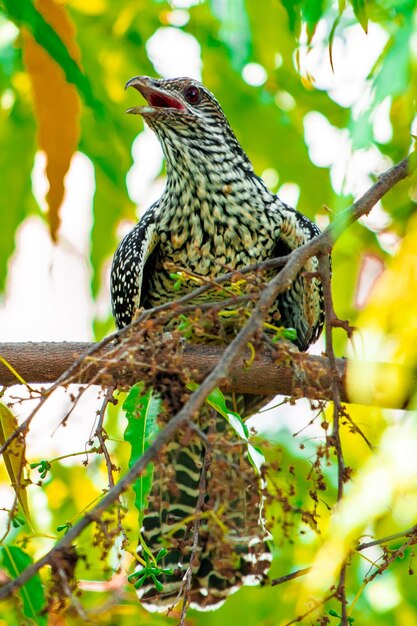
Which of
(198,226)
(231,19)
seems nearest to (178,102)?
(198,226)

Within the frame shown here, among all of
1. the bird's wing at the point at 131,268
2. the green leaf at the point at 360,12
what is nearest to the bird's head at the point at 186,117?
the bird's wing at the point at 131,268

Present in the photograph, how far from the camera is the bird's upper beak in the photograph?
3905 millimetres

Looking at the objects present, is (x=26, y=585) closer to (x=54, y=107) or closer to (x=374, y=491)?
(x=374, y=491)

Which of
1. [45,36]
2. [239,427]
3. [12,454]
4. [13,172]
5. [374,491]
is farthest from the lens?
[13,172]

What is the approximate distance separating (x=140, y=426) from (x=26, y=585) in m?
0.42

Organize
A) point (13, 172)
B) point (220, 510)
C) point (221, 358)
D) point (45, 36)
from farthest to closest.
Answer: point (13, 172), point (45, 36), point (220, 510), point (221, 358)

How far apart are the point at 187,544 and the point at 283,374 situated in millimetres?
848

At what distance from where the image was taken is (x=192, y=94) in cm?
421

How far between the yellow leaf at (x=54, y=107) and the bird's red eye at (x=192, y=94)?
4.32 feet

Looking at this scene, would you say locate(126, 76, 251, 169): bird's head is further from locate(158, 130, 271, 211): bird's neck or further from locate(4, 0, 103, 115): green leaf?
locate(4, 0, 103, 115): green leaf

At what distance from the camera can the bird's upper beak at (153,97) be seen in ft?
12.8

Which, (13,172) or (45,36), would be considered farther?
(13,172)

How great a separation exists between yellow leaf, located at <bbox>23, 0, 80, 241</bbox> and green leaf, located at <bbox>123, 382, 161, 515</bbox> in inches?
35.5

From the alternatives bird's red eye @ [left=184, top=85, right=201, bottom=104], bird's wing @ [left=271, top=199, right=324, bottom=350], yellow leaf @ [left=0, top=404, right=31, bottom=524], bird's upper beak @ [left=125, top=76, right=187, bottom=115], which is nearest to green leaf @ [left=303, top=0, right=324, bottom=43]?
yellow leaf @ [left=0, top=404, right=31, bottom=524]
